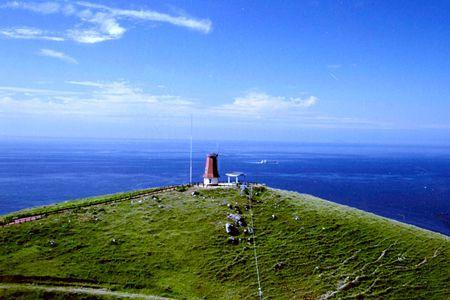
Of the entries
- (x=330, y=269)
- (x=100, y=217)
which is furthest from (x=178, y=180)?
A: (x=330, y=269)

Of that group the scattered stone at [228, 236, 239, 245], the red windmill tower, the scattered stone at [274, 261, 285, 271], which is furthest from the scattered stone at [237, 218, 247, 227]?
the red windmill tower

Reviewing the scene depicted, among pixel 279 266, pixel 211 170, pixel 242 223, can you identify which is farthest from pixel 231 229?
pixel 211 170

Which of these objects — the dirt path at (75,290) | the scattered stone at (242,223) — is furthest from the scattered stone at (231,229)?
the dirt path at (75,290)

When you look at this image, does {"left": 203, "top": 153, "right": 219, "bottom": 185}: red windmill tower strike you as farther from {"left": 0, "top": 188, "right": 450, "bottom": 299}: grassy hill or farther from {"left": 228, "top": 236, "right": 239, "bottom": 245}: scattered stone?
{"left": 228, "top": 236, "right": 239, "bottom": 245}: scattered stone

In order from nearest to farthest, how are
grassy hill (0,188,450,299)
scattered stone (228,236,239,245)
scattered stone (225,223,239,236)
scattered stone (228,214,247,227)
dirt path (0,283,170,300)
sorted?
dirt path (0,283,170,300) < grassy hill (0,188,450,299) < scattered stone (228,236,239,245) < scattered stone (225,223,239,236) < scattered stone (228,214,247,227)

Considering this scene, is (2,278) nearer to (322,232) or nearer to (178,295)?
(178,295)

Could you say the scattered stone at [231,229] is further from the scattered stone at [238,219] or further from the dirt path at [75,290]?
the dirt path at [75,290]
